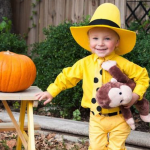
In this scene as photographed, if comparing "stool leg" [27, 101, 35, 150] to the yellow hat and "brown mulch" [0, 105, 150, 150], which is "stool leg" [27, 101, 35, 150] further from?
"brown mulch" [0, 105, 150, 150]

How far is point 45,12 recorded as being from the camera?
6688mm

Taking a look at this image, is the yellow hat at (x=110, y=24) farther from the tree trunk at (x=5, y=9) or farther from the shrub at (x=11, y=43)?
the tree trunk at (x=5, y=9)

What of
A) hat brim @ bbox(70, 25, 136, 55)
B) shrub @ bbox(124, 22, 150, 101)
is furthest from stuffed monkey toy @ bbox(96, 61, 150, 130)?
shrub @ bbox(124, 22, 150, 101)

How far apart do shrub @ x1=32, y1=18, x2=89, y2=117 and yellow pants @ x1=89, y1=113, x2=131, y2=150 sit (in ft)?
5.45

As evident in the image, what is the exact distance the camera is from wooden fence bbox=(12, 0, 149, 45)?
239 inches

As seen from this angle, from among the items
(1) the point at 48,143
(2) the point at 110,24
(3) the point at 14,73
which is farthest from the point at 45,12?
(2) the point at 110,24

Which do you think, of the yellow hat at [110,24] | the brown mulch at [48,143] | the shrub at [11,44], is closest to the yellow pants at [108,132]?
the yellow hat at [110,24]

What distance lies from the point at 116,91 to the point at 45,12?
4402 millimetres

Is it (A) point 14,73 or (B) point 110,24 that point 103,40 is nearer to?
(B) point 110,24

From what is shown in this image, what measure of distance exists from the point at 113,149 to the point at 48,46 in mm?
2338

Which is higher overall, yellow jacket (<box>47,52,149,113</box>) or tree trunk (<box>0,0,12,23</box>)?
tree trunk (<box>0,0,12,23</box>)

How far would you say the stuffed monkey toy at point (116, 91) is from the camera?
2.58 metres

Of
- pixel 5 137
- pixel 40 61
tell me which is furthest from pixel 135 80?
pixel 40 61

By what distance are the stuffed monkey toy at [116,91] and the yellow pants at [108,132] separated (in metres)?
0.08
